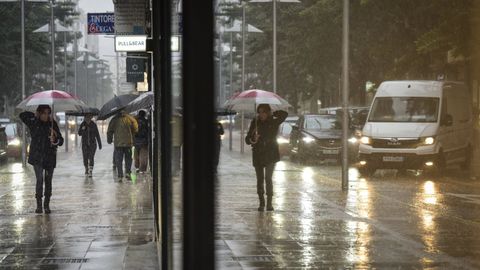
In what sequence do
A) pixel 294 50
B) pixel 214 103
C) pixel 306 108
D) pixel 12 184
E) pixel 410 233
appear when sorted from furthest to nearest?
1. pixel 306 108
2. pixel 294 50
3. pixel 12 184
4. pixel 410 233
5. pixel 214 103

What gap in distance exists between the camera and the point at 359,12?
110ft

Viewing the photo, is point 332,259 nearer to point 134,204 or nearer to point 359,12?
point 134,204

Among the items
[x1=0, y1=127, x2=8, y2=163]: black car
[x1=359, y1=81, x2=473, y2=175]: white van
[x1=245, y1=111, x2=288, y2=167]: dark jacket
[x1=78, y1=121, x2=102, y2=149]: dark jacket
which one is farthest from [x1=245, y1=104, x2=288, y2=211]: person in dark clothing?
[x1=0, y1=127, x2=8, y2=163]: black car

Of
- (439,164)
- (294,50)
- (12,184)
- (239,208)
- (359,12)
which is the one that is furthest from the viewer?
(294,50)

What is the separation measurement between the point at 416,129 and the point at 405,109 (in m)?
0.97

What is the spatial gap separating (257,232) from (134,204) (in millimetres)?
4042

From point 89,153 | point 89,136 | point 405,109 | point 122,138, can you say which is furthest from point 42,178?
point 405,109

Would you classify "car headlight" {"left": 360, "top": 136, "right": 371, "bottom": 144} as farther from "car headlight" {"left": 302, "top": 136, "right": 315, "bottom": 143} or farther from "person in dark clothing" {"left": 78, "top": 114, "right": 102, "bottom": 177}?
"person in dark clothing" {"left": 78, "top": 114, "right": 102, "bottom": 177}

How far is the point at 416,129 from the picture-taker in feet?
72.2

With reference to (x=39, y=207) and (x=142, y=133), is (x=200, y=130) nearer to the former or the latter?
(x=39, y=207)

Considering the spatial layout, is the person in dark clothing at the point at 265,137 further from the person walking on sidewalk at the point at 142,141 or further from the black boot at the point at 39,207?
the person walking on sidewalk at the point at 142,141

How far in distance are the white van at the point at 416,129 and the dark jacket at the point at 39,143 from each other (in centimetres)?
1141

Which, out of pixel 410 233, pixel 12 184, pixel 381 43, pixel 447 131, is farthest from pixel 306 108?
pixel 410 233

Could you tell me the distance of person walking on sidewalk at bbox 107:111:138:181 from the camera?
2078 cm
